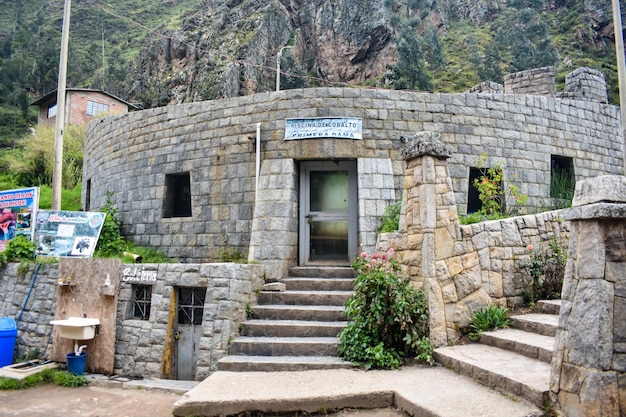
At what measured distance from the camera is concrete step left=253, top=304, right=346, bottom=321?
634 centimetres

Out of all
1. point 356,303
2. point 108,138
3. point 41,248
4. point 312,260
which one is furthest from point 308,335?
point 108,138

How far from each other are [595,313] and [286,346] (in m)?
3.71

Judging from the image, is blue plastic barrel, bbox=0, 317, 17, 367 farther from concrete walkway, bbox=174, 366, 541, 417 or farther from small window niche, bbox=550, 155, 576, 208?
small window niche, bbox=550, 155, 576, 208

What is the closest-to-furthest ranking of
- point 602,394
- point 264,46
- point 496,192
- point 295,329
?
point 602,394 → point 295,329 → point 496,192 → point 264,46

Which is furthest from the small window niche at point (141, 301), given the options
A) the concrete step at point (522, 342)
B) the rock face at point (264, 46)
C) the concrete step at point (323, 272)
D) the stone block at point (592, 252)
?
the rock face at point (264, 46)

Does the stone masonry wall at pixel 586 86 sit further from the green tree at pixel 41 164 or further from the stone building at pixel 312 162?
the green tree at pixel 41 164

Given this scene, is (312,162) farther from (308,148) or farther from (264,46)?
(264,46)

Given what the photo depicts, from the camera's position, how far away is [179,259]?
8.89m

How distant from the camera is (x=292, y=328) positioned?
6.04m

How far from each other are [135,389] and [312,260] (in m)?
3.78

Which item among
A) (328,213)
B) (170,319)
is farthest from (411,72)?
(170,319)

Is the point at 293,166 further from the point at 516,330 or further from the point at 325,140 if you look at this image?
the point at 516,330

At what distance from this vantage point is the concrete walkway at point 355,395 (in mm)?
3709

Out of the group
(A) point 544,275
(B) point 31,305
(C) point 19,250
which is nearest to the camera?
(A) point 544,275
